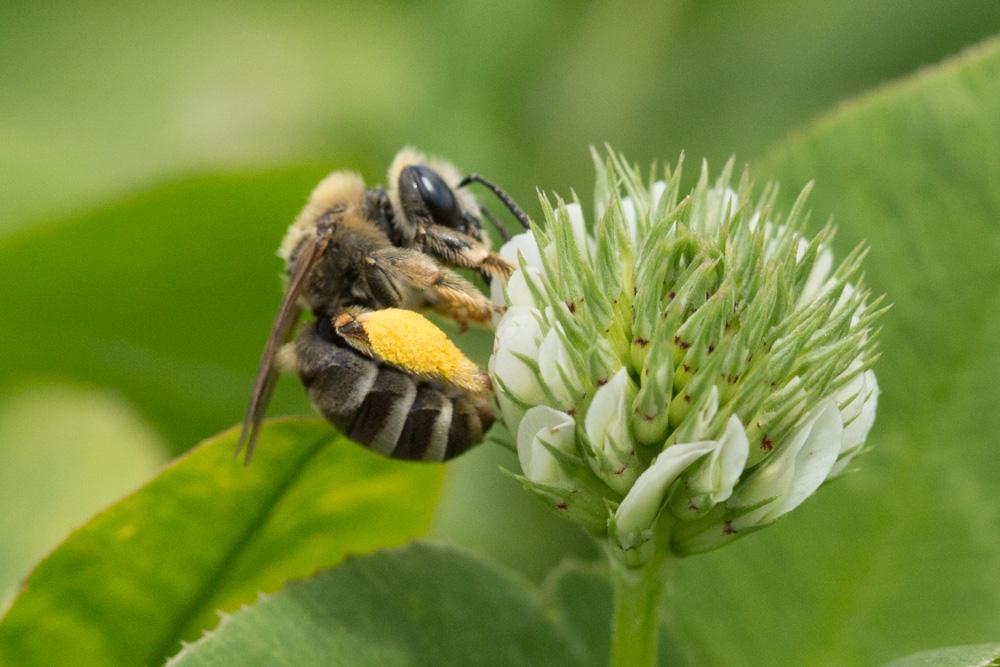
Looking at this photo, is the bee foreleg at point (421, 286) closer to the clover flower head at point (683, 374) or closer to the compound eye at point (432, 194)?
the compound eye at point (432, 194)

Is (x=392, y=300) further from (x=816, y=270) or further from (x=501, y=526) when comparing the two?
(x=501, y=526)

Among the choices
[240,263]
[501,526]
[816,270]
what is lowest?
[501,526]

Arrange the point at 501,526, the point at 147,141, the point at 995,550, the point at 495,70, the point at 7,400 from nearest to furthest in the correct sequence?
Answer: the point at 995,550
the point at 7,400
the point at 501,526
the point at 495,70
the point at 147,141

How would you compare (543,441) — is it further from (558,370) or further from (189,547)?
(189,547)

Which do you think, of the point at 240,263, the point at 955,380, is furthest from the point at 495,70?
the point at 955,380

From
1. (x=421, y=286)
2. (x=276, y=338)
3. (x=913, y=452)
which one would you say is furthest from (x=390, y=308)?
(x=913, y=452)
